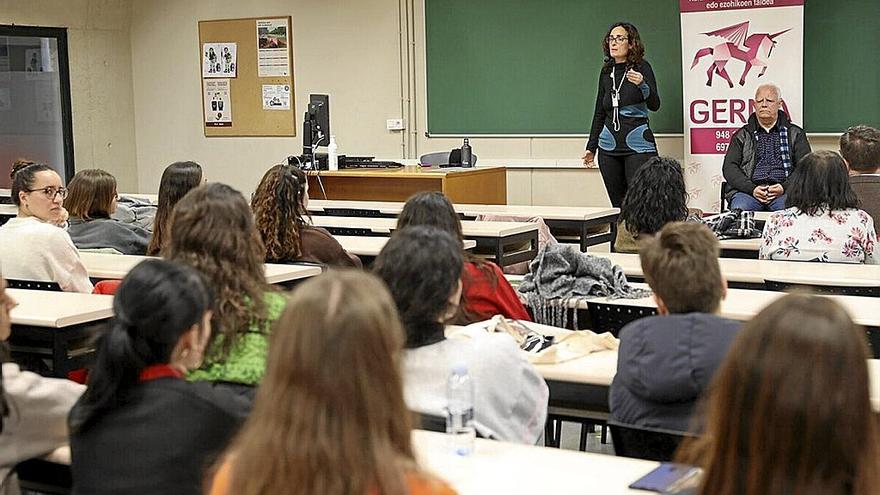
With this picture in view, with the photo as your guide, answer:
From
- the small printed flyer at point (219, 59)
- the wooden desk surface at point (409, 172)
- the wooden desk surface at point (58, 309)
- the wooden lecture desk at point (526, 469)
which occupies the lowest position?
the wooden lecture desk at point (526, 469)

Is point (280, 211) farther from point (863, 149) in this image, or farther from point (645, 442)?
point (863, 149)

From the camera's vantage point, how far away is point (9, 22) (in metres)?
10.8

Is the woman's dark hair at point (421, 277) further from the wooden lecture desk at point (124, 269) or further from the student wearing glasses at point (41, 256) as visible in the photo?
the student wearing glasses at point (41, 256)

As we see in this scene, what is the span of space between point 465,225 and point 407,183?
2765 millimetres

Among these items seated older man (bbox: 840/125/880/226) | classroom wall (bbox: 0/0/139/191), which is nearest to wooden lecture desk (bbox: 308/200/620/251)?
seated older man (bbox: 840/125/880/226)

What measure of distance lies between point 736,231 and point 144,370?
4359 mm

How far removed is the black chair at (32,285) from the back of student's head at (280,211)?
2.88 feet

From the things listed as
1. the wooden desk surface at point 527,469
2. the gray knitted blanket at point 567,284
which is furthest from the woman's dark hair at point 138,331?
the gray knitted blanket at point 567,284

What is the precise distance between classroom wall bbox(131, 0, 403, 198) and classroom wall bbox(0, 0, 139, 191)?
132 millimetres

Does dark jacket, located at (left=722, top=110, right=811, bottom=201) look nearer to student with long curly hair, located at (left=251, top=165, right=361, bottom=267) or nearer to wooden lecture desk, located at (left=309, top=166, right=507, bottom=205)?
wooden lecture desk, located at (left=309, top=166, right=507, bottom=205)

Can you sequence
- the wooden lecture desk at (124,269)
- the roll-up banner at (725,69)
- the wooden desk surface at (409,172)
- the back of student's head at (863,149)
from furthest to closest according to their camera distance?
the wooden desk surface at (409,172) → the roll-up banner at (725,69) → the back of student's head at (863,149) → the wooden lecture desk at (124,269)

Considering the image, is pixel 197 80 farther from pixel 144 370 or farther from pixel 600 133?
pixel 144 370

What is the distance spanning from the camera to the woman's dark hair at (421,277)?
2605 millimetres

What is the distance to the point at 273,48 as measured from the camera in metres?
11.0
